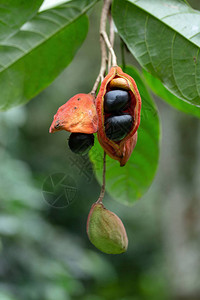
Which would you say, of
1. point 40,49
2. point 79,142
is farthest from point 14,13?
point 79,142

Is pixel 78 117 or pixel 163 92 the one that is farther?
pixel 163 92

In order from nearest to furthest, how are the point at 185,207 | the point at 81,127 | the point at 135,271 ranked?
the point at 81,127
the point at 185,207
the point at 135,271

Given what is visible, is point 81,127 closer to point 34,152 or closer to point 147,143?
point 147,143

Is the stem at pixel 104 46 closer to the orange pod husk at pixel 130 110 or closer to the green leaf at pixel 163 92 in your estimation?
the orange pod husk at pixel 130 110

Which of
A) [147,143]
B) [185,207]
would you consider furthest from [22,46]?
[185,207]

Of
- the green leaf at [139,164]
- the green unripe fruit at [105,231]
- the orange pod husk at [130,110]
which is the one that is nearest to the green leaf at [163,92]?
the green leaf at [139,164]

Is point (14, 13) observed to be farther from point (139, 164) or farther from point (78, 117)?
point (139, 164)

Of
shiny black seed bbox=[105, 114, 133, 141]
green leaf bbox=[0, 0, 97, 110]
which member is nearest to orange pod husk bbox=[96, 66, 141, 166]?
shiny black seed bbox=[105, 114, 133, 141]
